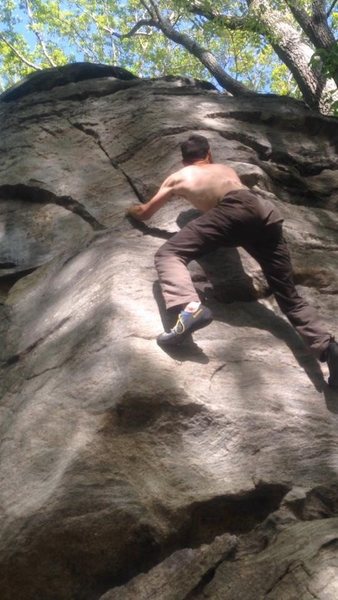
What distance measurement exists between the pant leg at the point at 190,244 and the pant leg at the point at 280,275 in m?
0.31

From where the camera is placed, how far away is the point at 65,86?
10.8 metres

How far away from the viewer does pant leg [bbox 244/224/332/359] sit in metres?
5.51

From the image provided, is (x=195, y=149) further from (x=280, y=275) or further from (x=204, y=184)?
(x=280, y=275)

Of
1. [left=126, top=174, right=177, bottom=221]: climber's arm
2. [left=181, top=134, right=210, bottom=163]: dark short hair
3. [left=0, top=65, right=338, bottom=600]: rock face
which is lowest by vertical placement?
[left=0, top=65, right=338, bottom=600]: rock face

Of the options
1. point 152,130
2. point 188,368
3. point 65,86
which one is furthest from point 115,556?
point 65,86

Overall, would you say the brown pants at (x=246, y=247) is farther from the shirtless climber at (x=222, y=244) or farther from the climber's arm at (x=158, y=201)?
the climber's arm at (x=158, y=201)

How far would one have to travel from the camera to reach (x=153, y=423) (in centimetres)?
452

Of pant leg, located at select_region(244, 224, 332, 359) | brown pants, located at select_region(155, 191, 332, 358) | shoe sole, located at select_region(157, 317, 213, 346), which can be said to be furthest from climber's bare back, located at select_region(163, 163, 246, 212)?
shoe sole, located at select_region(157, 317, 213, 346)

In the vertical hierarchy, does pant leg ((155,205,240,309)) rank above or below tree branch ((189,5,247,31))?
below

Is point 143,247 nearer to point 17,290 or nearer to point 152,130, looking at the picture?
point 17,290

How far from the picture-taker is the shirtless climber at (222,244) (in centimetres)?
502

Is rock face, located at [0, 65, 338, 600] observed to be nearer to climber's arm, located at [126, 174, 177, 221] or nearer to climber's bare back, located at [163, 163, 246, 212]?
climber's arm, located at [126, 174, 177, 221]

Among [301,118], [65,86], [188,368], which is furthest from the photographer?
[65,86]

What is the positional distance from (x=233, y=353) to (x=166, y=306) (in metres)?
0.70
